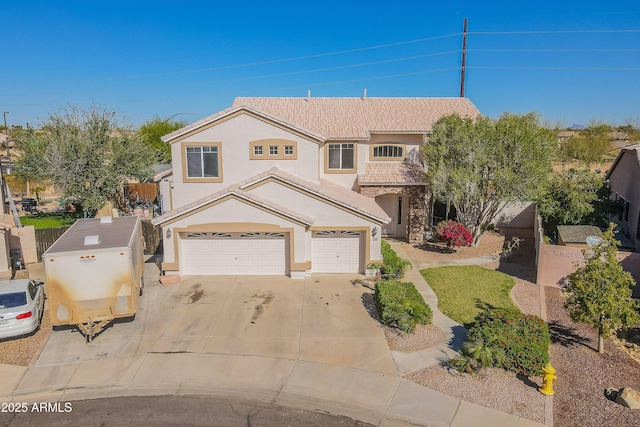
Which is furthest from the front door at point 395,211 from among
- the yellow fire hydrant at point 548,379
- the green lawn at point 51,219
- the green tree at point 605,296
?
the green lawn at point 51,219

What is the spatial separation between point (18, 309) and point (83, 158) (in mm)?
15302

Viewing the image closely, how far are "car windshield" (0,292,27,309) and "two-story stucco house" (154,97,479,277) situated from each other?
5704mm

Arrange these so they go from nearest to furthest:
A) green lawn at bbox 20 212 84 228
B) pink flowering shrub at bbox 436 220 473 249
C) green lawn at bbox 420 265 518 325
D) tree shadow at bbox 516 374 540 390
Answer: tree shadow at bbox 516 374 540 390
green lawn at bbox 420 265 518 325
pink flowering shrub at bbox 436 220 473 249
green lawn at bbox 20 212 84 228

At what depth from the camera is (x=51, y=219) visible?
96.4 feet

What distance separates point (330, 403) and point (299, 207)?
978 cm

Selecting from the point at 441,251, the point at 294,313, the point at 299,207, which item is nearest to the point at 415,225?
the point at 441,251

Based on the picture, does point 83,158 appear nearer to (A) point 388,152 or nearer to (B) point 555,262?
(A) point 388,152

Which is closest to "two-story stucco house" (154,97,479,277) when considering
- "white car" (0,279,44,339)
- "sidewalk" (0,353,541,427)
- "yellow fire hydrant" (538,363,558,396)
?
"white car" (0,279,44,339)

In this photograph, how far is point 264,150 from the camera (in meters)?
21.1

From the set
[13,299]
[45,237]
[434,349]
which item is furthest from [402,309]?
[45,237]

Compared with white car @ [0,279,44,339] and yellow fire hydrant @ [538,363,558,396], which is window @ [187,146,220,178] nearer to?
white car @ [0,279,44,339]

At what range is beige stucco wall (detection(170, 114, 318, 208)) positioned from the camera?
20828 millimetres

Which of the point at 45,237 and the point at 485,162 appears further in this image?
the point at 485,162

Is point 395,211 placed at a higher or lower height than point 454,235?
higher
